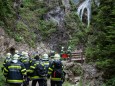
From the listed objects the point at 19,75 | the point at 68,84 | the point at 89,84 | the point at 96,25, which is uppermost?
the point at 96,25

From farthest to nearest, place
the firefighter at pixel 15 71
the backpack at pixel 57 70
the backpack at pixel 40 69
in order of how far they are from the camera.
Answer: the backpack at pixel 40 69 → the backpack at pixel 57 70 → the firefighter at pixel 15 71

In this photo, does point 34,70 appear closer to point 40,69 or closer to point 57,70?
point 40,69

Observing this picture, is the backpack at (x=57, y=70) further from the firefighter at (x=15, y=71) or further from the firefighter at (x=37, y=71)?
the firefighter at (x=15, y=71)

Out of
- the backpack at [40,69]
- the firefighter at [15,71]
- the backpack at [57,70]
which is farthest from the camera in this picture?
the backpack at [40,69]

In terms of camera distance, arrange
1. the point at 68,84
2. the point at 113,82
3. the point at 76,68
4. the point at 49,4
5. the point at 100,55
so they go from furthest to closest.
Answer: the point at 49,4 < the point at 76,68 < the point at 68,84 < the point at 100,55 < the point at 113,82

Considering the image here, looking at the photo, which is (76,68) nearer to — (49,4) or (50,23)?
(50,23)

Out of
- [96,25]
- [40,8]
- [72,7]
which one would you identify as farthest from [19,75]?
[72,7]

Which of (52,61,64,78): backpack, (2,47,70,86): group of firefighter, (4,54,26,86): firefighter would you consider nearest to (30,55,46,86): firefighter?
(2,47,70,86): group of firefighter

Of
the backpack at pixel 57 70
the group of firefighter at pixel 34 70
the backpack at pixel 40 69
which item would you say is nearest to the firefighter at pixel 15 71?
the group of firefighter at pixel 34 70

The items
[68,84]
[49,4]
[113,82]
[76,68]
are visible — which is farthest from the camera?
[49,4]

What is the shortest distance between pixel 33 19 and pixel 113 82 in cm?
2392

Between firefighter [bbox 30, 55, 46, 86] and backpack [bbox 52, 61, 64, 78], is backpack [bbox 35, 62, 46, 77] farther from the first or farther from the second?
backpack [bbox 52, 61, 64, 78]

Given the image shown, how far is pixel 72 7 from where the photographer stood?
36.7 meters

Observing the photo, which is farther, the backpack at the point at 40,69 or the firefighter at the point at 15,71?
the backpack at the point at 40,69
